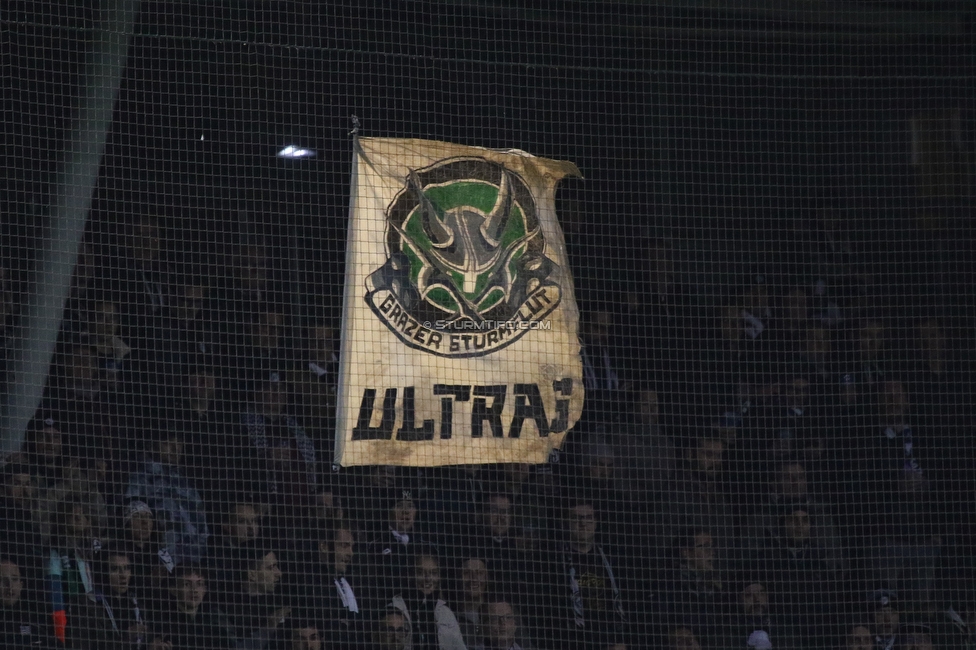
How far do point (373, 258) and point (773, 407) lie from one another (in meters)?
1.69

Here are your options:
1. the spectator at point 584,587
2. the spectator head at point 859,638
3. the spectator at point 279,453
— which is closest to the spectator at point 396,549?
the spectator at point 279,453

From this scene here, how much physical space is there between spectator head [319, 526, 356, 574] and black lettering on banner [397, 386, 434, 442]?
0.49m

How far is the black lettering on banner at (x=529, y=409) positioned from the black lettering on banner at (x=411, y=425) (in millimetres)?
316

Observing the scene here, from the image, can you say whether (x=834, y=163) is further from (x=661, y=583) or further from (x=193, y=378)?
(x=193, y=378)

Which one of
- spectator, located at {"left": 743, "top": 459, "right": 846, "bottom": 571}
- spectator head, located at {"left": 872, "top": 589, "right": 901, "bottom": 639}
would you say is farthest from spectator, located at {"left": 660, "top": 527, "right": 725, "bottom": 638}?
spectator head, located at {"left": 872, "top": 589, "right": 901, "bottom": 639}

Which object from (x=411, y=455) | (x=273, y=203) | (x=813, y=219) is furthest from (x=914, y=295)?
(x=273, y=203)

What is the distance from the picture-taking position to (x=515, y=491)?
579 cm

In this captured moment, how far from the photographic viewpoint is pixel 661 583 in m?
5.79

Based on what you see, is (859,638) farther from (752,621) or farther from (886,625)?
(752,621)

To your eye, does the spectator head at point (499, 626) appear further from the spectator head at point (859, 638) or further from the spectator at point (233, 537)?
the spectator head at point (859, 638)

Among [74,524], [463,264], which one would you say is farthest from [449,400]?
[74,524]

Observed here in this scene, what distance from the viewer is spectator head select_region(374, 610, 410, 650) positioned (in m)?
5.35

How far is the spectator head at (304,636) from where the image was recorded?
5305 mm

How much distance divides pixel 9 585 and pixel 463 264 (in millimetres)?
2061
